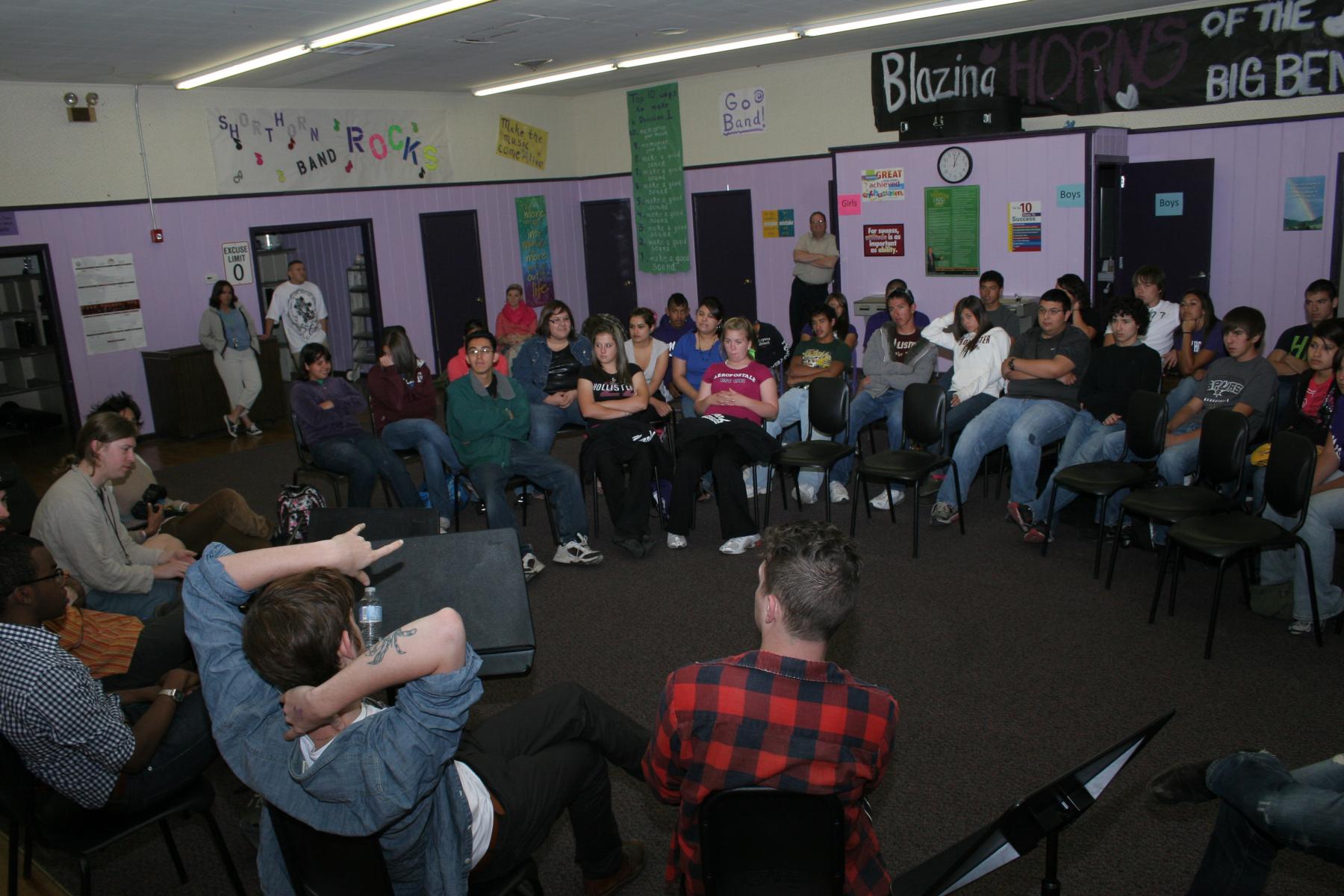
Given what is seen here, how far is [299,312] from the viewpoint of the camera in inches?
385

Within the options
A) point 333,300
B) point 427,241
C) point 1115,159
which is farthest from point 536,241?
point 1115,159

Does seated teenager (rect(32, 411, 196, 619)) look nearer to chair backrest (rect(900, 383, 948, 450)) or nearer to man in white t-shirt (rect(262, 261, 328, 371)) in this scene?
chair backrest (rect(900, 383, 948, 450))

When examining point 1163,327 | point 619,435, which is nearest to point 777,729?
point 619,435

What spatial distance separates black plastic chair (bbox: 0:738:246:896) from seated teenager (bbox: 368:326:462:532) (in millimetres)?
3108

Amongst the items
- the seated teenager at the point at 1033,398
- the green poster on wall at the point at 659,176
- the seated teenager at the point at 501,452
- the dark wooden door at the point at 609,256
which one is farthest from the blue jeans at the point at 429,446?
the dark wooden door at the point at 609,256

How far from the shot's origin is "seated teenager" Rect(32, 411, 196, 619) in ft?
12.2

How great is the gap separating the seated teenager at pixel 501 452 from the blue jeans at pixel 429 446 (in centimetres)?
33

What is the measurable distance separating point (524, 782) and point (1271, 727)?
260 cm

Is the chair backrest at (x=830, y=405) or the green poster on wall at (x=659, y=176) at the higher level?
the green poster on wall at (x=659, y=176)

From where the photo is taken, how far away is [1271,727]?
3463mm

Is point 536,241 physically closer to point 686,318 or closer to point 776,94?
point 776,94

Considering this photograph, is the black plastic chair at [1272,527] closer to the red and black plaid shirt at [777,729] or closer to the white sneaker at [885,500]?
the white sneaker at [885,500]

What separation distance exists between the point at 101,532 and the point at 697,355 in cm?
351

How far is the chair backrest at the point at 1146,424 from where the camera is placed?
15.9 ft
